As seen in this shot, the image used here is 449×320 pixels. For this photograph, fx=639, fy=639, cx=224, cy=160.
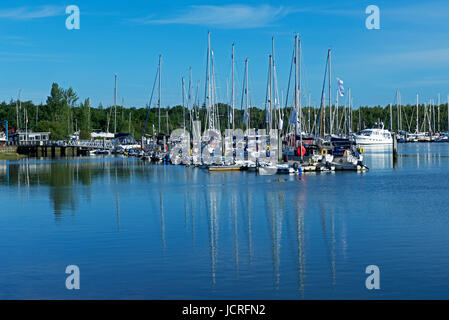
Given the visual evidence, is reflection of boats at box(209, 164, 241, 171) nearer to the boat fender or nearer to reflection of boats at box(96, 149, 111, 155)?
the boat fender

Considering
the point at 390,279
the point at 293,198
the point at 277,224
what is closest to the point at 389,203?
the point at 293,198

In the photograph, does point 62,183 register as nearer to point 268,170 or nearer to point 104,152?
point 268,170

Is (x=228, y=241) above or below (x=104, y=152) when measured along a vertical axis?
below

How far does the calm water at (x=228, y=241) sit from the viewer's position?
20.3 meters

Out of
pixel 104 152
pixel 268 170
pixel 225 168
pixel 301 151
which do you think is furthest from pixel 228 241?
pixel 104 152

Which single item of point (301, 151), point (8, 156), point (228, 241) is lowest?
point (228, 241)

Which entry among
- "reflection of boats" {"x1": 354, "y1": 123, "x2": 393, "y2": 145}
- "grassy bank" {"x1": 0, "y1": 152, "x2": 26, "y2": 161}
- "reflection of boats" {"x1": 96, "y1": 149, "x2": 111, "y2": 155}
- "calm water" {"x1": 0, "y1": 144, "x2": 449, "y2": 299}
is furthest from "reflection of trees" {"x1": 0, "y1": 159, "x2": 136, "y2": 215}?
"reflection of boats" {"x1": 354, "y1": 123, "x2": 393, "y2": 145}

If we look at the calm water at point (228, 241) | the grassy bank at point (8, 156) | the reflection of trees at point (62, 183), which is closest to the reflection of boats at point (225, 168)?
the reflection of trees at point (62, 183)

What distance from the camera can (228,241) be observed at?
91.2 feet

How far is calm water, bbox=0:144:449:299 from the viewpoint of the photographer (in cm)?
2033
